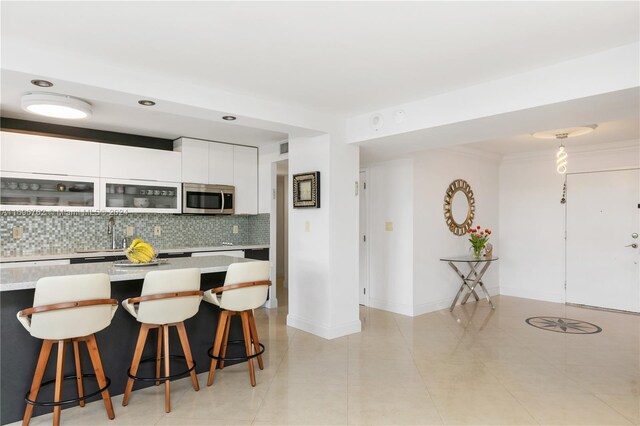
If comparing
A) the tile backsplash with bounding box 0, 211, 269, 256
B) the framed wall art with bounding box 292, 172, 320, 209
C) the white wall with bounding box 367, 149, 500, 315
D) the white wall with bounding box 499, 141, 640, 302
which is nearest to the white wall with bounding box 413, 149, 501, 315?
the white wall with bounding box 367, 149, 500, 315

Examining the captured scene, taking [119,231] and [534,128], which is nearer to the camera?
[534,128]

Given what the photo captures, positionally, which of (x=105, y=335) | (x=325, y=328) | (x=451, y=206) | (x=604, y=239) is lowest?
(x=325, y=328)

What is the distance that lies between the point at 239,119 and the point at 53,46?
1516 millimetres

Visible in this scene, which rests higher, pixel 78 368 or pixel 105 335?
pixel 105 335

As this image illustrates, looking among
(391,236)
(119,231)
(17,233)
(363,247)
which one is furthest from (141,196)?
(391,236)

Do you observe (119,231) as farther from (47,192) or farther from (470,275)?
(470,275)

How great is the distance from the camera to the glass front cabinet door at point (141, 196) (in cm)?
480

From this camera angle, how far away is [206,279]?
136 inches

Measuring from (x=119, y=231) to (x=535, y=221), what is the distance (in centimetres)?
611

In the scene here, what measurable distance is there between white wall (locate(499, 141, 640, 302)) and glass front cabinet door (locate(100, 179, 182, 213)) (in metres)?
5.24

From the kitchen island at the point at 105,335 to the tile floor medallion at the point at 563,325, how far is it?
3.59 meters

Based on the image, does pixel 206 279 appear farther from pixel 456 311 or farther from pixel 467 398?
Result: pixel 456 311

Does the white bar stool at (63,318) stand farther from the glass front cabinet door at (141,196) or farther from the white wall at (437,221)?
the white wall at (437,221)

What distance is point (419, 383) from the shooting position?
126 inches
